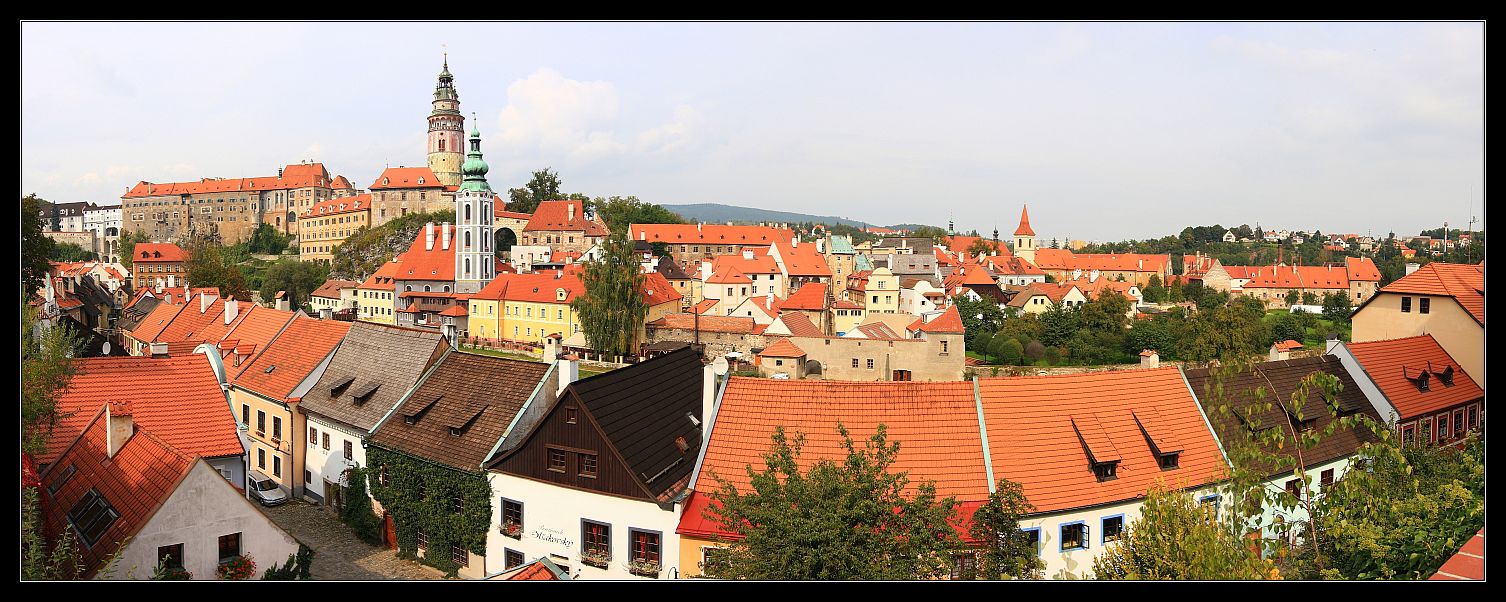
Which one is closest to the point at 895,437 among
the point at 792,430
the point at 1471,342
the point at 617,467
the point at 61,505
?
the point at 792,430

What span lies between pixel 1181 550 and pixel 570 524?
934cm

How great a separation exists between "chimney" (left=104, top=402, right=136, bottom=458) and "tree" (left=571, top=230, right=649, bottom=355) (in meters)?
31.3

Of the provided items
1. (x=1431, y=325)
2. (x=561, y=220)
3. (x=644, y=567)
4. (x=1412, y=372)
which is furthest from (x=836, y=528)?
(x=561, y=220)

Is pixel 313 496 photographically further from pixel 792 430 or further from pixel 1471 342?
pixel 1471 342

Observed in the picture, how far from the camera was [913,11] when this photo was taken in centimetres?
301

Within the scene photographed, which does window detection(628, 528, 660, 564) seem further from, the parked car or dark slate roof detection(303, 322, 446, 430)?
the parked car

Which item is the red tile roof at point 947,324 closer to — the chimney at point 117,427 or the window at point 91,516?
the chimney at point 117,427

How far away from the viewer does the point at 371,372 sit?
19.1 meters

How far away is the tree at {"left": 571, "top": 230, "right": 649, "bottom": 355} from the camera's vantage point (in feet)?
140

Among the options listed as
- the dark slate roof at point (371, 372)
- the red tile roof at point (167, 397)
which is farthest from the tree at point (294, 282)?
the red tile roof at point (167, 397)

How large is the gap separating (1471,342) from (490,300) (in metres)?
45.4

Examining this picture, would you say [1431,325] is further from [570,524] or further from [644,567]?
[570,524]

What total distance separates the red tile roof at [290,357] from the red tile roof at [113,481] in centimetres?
868

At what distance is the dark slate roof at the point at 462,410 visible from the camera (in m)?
15.3
